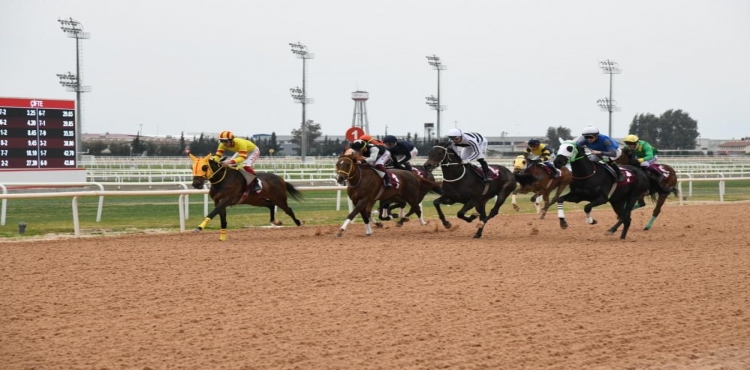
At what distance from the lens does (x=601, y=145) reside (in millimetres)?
14062

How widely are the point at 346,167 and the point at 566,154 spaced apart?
10.6 ft

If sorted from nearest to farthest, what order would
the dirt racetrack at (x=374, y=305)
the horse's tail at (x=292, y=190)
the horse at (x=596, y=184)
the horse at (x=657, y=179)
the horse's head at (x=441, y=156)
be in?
the dirt racetrack at (x=374, y=305) → the horse at (x=596, y=184) → the horse's head at (x=441, y=156) → the horse at (x=657, y=179) → the horse's tail at (x=292, y=190)

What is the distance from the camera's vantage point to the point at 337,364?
5.56 m

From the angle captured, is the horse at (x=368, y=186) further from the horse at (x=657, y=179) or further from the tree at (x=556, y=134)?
the tree at (x=556, y=134)

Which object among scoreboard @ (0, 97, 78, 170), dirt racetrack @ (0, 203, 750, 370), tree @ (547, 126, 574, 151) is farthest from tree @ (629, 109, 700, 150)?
dirt racetrack @ (0, 203, 750, 370)

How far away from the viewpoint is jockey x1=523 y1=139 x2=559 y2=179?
18783mm

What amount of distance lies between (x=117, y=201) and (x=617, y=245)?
15.4 metres

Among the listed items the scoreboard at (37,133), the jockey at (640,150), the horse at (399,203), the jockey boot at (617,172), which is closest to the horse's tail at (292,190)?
the horse at (399,203)

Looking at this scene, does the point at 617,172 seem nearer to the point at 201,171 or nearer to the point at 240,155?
the point at 240,155

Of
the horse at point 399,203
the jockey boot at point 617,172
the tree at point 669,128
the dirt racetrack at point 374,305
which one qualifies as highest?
the tree at point 669,128

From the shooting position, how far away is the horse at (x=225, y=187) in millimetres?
13430

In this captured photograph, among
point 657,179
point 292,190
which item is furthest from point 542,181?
point 292,190

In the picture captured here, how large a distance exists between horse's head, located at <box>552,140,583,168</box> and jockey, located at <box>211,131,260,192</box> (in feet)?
15.0

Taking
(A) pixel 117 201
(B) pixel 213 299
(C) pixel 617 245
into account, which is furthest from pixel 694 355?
(A) pixel 117 201
